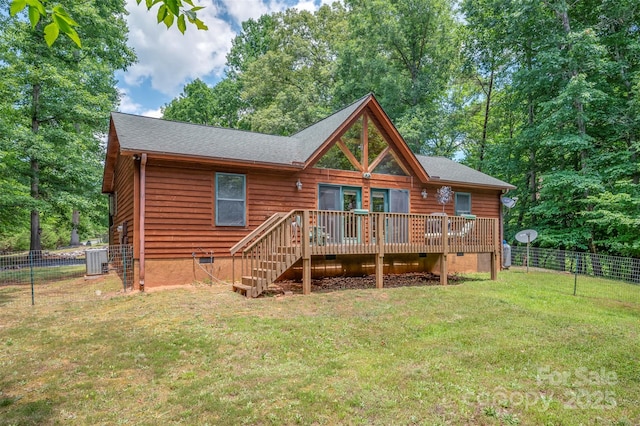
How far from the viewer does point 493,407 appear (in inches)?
128

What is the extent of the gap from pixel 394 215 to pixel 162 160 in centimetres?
600

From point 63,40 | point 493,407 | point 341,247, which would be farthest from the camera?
point 63,40

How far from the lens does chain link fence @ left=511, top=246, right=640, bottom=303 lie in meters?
9.42

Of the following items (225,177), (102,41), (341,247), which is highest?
(102,41)

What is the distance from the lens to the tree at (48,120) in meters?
13.5

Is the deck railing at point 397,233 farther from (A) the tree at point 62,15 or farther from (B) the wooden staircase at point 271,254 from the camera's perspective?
(A) the tree at point 62,15

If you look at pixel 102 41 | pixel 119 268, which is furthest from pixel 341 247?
pixel 102 41

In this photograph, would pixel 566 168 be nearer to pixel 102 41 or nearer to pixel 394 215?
pixel 394 215

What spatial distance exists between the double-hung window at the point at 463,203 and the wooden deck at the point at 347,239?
8.92 feet

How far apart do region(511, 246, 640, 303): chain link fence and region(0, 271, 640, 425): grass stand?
271 cm

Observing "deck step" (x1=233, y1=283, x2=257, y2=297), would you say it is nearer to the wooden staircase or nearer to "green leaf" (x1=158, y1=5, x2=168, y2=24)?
the wooden staircase

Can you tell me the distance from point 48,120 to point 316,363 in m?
16.7

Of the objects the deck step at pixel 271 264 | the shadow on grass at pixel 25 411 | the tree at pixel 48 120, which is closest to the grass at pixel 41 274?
the tree at pixel 48 120

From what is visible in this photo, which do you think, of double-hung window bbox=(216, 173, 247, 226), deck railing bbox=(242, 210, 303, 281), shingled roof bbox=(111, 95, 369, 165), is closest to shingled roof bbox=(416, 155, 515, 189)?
shingled roof bbox=(111, 95, 369, 165)
